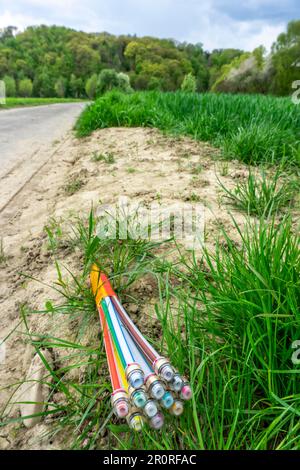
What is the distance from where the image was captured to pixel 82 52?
3147 inches

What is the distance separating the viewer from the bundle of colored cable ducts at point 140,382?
0.83 metres

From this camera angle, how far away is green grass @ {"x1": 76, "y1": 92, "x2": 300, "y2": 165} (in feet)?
11.1

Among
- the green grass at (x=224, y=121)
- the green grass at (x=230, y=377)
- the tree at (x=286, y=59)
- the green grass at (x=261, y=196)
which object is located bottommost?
the green grass at (x=230, y=377)

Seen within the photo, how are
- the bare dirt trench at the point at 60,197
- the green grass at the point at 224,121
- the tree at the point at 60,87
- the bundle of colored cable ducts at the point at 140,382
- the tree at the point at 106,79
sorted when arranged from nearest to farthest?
1. the bundle of colored cable ducts at the point at 140,382
2. the bare dirt trench at the point at 60,197
3. the green grass at the point at 224,121
4. the tree at the point at 106,79
5. the tree at the point at 60,87

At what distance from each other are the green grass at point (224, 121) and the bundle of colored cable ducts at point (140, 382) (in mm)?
1595

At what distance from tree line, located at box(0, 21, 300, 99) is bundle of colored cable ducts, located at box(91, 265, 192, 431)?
10568 mm

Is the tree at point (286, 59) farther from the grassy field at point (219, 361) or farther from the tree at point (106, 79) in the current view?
the grassy field at point (219, 361)

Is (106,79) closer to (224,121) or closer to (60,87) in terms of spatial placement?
(224,121)

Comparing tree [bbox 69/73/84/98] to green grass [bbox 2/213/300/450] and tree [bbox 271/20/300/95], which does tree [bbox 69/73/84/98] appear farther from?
green grass [bbox 2/213/300/450]

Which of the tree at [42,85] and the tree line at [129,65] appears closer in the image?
the tree line at [129,65]

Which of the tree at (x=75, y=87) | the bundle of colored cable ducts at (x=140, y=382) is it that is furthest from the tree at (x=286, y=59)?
the tree at (x=75, y=87)

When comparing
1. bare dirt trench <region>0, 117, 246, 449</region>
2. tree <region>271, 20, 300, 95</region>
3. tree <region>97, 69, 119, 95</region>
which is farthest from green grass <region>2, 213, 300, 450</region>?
tree <region>271, 20, 300, 95</region>

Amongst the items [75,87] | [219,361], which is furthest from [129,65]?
[219,361]

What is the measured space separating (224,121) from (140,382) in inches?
167
